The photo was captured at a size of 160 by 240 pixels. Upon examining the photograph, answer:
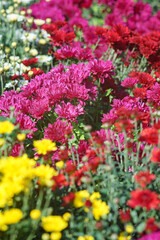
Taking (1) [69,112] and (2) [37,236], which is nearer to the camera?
(2) [37,236]

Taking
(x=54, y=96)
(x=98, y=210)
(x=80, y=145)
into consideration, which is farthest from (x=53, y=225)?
(x=54, y=96)

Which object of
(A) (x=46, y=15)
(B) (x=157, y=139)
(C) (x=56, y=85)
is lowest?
(B) (x=157, y=139)

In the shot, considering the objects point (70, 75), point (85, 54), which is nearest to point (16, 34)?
point (85, 54)

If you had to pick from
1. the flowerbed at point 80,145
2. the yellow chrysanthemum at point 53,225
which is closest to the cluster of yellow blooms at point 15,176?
the flowerbed at point 80,145

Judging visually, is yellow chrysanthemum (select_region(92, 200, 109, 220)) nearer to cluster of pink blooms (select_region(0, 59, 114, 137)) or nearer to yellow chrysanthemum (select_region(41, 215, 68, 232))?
yellow chrysanthemum (select_region(41, 215, 68, 232))

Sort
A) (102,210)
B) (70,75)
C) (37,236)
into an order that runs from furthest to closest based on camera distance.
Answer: (70,75) < (37,236) < (102,210)

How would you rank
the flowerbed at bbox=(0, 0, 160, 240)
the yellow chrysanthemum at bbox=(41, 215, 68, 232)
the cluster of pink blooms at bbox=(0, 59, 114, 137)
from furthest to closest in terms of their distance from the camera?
the cluster of pink blooms at bbox=(0, 59, 114, 137) → the flowerbed at bbox=(0, 0, 160, 240) → the yellow chrysanthemum at bbox=(41, 215, 68, 232)

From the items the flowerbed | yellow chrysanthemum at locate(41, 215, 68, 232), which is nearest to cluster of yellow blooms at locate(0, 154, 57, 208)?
the flowerbed

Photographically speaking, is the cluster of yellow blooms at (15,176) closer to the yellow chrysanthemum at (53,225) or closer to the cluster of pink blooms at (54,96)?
the yellow chrysanthemum at (53,225)

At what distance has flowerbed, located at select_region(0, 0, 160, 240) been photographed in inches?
43.3

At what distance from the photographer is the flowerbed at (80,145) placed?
110 cm

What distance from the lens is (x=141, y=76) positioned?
2.05 m

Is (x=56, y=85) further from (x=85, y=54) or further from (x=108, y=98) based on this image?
(x=108, y=98)

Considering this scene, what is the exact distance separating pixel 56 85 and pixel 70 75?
0.18 meters
